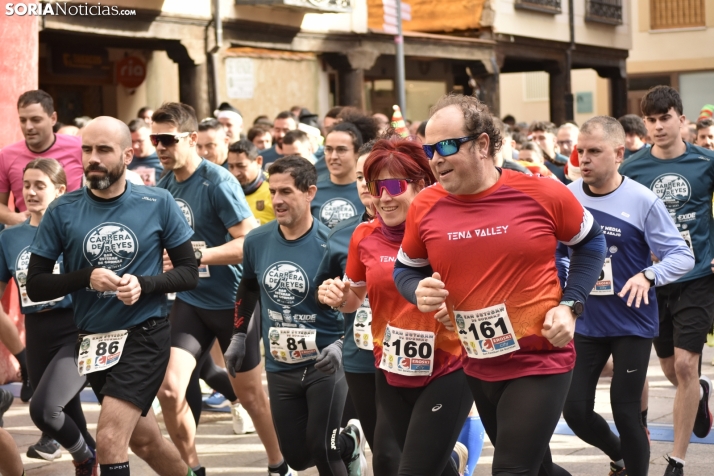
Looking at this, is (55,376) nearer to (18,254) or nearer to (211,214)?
(18,254)

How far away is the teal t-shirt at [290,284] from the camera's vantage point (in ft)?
18.8

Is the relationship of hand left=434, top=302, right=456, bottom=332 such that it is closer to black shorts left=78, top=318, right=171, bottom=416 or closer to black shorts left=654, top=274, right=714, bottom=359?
black shorts left=78, top=318, right=171, bottom=416

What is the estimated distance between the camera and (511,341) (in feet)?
14.0

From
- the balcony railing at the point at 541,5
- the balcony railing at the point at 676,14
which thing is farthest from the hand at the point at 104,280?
the balcony railing at the point at 676,14

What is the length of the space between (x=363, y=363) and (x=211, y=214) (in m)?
2.03

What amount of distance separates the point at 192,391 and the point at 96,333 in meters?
1.72

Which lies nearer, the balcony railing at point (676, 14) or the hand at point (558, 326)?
the hand at point (558, 326)

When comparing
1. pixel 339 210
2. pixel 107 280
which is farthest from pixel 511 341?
pixel 339 210

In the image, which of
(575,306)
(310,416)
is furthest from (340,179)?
(575,306)

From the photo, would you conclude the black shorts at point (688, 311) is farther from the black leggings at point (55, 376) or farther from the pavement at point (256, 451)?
the black leggings at point (55, 376)

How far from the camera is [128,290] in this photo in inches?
199

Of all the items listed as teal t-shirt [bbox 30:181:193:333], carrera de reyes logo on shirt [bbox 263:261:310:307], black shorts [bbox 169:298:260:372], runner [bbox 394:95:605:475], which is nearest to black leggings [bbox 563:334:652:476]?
runner [bbox 394:95:605:475]

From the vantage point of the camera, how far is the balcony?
17.5 meters

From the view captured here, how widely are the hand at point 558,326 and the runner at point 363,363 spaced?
101cm
